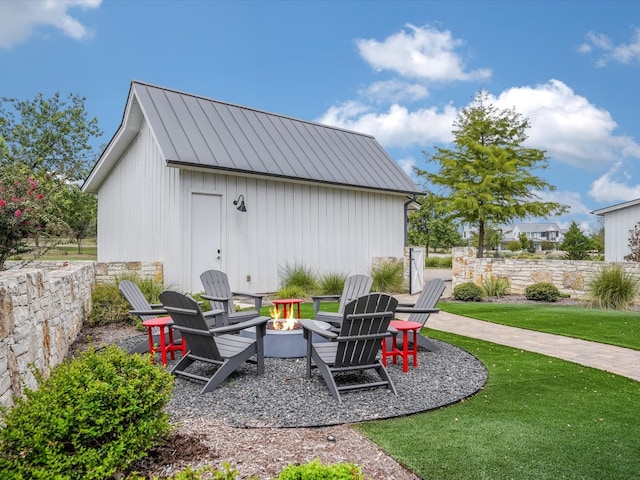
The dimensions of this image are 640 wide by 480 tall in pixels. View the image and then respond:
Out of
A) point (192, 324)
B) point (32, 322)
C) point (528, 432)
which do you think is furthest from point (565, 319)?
point (32, 322)

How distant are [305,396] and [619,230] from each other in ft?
65.6

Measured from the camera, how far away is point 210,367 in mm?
5445

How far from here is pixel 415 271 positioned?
13.8 m

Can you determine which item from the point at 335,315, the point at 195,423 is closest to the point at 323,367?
the point at 195,423

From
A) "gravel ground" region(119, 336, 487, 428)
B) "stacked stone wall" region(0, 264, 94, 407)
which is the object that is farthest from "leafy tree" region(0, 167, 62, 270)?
"gravel ground" region(119, 336, 487, 428)

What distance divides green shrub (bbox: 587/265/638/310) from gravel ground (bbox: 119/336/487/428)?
6510mm

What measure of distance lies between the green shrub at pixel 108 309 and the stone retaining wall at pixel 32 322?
854 millimetres

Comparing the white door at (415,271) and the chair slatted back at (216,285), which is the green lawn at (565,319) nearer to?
the white door at (415,271)

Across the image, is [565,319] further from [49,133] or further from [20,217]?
[49,133]

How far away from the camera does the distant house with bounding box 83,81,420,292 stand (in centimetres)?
1105

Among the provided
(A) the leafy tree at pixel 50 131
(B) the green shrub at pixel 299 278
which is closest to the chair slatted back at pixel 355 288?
(B) the green shrub at pixel 299 278

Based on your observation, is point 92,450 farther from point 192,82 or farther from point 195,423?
point 192,82

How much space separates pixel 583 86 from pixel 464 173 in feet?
24.7

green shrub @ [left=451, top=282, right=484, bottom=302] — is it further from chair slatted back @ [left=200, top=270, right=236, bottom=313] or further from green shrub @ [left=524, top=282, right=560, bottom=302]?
chair slatted back @ [left=200, top=270, right=236, bottom=313]
